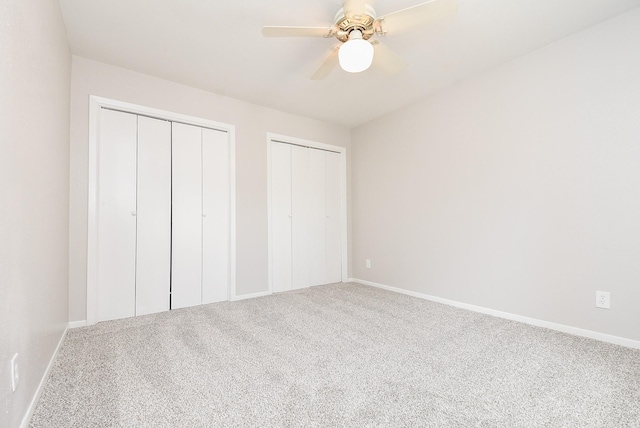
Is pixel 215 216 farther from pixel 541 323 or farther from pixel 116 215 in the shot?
pixel 541 323

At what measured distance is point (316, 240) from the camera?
4.03 metres

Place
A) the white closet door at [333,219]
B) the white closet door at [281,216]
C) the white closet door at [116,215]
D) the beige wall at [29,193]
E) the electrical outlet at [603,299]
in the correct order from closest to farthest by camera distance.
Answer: the beige wall at [29,193] < the electrical outlet at [603,299] < the white closet door at [116,215] < the white closet door at [281,216] < the white closet door at [333,219]

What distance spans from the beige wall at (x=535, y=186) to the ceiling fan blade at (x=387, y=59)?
1.19m

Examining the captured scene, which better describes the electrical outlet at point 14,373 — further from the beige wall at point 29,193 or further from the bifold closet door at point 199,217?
the bifold closet door at point 199,217

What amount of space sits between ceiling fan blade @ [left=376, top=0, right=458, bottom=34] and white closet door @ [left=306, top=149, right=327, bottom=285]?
233 centimetres

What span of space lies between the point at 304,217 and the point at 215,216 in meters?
1.22

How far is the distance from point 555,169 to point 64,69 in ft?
13.0

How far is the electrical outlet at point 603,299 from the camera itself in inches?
80.2

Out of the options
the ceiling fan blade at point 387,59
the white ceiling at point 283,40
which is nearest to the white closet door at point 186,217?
the white ceiling at point 283,40

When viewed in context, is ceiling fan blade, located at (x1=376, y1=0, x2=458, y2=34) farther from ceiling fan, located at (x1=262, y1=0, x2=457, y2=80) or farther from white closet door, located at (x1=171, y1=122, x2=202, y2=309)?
white closet door, located at (x1=171, y1=122, x2=202, y2=309)

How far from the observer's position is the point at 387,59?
6.70ft

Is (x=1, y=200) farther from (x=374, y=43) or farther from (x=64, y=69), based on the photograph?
(x=374, y=43)

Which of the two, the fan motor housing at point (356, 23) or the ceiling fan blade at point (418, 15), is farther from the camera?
the fan motor housing at point (356, 23)

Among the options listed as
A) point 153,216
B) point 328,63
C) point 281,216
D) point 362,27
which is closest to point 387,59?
point 362,27
